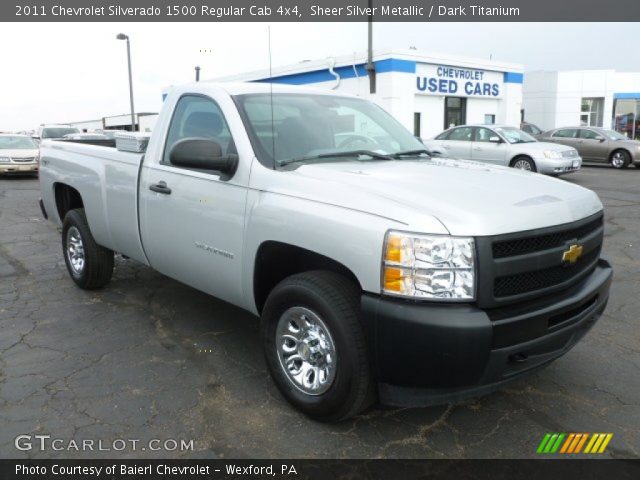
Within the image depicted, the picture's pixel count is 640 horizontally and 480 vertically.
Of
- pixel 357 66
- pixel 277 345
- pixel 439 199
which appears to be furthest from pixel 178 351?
pixel 357 66

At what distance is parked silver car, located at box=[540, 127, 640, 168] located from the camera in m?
18.6

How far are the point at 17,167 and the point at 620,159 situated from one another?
1956cm

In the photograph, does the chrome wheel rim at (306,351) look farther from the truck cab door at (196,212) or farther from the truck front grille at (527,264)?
the truck front grille at (527,264)

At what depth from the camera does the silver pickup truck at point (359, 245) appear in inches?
98.4

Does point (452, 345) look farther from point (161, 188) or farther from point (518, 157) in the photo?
point (518, 157)

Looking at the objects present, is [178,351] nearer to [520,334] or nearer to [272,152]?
[272,152]

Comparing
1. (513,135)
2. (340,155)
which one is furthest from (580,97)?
(340,155)

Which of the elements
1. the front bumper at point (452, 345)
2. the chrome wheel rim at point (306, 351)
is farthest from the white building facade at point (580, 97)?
the chrome wheel rim at point (306, 351)

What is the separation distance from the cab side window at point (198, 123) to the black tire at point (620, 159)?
1842 centimetres

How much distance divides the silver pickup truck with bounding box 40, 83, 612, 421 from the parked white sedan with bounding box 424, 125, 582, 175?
432 inches

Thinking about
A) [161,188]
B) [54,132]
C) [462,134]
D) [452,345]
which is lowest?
[452,345]

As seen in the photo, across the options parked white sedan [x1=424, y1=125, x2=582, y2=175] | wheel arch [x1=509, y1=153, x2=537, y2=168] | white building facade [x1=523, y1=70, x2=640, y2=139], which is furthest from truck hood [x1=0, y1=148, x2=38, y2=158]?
white building facade [x1=523, y1=70, x2=640, y2=139]

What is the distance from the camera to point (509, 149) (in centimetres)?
1447
